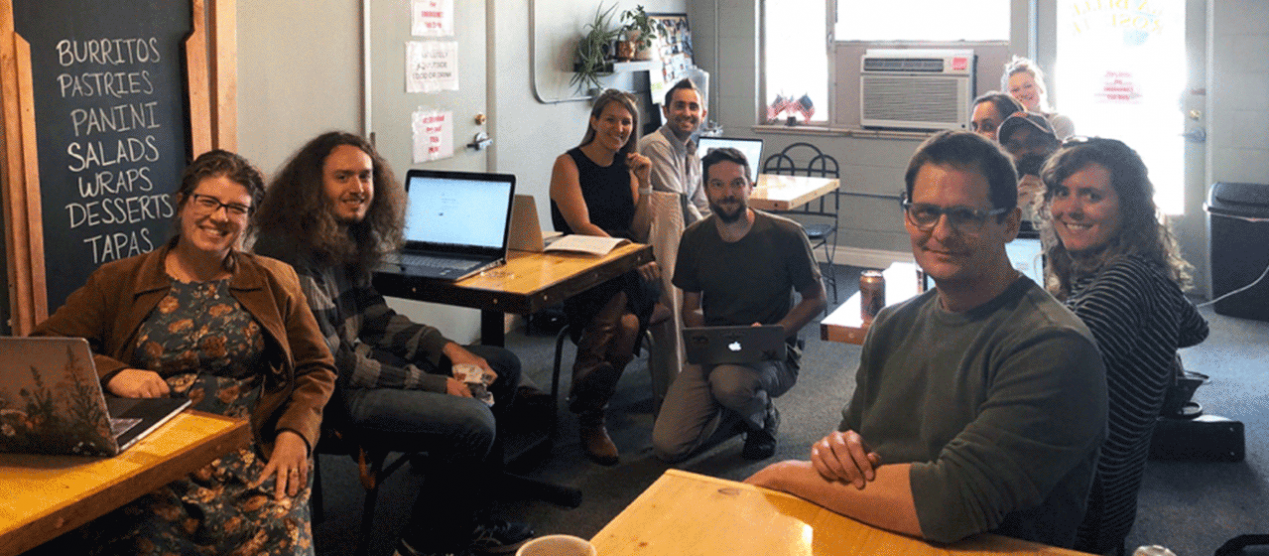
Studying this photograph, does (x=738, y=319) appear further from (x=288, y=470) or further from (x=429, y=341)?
(x=288, y=470)

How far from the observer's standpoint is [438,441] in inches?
112

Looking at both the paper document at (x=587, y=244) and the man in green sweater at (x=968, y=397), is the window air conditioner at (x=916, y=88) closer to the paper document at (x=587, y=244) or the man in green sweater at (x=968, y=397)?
the paper document at (x=587, y=244)

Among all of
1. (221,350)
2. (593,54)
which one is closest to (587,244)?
(221,350)

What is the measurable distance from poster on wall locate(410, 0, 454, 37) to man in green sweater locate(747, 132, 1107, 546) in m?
3.27

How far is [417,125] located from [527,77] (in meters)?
0.79

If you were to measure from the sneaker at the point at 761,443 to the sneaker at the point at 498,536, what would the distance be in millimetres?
906

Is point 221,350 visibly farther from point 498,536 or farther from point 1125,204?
point 1125,204

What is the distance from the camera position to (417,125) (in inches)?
182

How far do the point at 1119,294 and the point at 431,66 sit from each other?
3222mm

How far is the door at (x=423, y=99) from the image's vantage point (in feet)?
14.4

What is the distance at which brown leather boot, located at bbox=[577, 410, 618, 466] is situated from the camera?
3.80 metres

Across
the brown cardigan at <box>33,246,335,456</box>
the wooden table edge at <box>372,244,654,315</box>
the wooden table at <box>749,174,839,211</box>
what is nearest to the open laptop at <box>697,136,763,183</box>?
the wooden table at <box>749,174,839,211</box>

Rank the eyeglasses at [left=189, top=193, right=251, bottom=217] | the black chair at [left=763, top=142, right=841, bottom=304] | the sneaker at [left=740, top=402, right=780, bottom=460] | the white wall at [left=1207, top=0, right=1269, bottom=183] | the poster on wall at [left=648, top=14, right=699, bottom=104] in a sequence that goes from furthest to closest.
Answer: the black chair at [left=763, top=142, right=841, bottom=304], the poster on wall at [left=648, top=14, right=699, bottom=104], the white wall at [left=1207, top=0, right=1269, bottom=183], the sneaker at [left=740, top=402, right=780, bottom=460], the eyeglasses at [left=189, top=193, right=251, bottom=217]

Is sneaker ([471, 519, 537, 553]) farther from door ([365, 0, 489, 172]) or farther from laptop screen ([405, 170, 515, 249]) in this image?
door ([365, 0, 489, 172])
